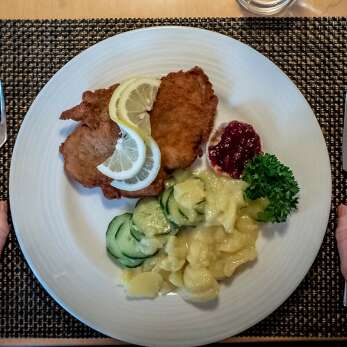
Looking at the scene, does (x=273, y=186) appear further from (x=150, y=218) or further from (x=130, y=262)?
(x=130, y=262)

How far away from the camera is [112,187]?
7.06 feet

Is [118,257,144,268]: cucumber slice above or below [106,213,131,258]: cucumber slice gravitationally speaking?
below

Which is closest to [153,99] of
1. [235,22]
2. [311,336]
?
[235,22]

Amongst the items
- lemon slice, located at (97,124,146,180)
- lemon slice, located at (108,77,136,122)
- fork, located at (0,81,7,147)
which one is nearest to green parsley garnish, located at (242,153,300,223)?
lemon slice, located at (97,124,146,180)

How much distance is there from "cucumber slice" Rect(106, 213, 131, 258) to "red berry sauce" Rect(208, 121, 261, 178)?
0.44 meters

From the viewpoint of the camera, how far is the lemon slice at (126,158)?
1985 millimetres

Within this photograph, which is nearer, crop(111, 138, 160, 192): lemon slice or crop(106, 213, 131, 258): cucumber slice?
crop(111, 138, 160, 192): lemon slice

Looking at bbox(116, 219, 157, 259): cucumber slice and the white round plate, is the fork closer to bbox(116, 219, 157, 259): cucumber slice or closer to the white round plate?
the white round plate

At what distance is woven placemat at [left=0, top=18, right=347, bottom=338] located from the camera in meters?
2.25

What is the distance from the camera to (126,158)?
203cm

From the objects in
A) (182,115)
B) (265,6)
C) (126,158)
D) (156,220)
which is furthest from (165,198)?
(265,6)

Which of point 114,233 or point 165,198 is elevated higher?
point 165,198

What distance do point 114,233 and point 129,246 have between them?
10 cm

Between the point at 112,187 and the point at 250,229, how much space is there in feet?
1.93
